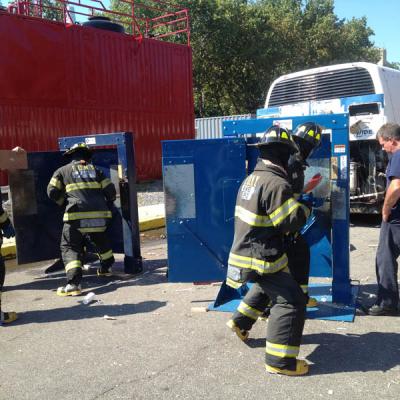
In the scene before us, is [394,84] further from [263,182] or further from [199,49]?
[199,49]

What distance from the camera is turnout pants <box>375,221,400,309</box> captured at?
14.0 ft

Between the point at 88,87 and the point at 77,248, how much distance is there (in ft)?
27.2

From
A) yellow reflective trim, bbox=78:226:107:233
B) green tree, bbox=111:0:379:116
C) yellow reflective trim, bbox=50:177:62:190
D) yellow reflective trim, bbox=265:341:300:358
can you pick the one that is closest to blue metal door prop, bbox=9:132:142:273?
yellow reflective trim, bbox=78:226:107:233

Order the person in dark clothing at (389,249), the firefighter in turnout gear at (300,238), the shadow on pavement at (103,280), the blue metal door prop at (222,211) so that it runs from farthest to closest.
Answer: the shadow on pavement at (103,280), the blue metal door prop at (222,211), the person in dark clothing at (389,249), the firefighter in turnout gear at (300,238)

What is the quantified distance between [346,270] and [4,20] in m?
10.2

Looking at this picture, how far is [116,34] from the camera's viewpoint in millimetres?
13516

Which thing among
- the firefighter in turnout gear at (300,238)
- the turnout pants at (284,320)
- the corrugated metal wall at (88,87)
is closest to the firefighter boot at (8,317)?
the turnout pants at (284,320)

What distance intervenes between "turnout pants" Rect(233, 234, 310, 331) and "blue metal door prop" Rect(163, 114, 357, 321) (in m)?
0.63

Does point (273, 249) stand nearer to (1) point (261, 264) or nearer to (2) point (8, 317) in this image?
(1) point (261, 264)

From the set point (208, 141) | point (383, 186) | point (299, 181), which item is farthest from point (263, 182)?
point (383, 186)

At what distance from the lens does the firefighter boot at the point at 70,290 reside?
5.44m

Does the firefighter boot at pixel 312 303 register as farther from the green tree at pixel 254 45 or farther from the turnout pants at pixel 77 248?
the green tree at pixel 254 45

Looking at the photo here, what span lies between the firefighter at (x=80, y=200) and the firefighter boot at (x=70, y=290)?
5.4 inches

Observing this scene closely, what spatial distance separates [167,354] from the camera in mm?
3719
